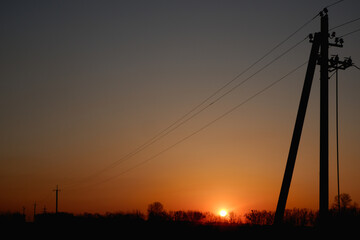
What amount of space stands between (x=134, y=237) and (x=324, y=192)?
19.4m

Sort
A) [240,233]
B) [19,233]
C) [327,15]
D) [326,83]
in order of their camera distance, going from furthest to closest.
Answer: [19,233], [240,233], [327,15], [326,83]

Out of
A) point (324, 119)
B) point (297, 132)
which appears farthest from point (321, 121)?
point (297, 132)

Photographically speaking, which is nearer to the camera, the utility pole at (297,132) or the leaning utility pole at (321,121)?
the leaning utility pole at (321,121)

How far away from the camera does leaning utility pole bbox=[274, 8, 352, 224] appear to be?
16453mm

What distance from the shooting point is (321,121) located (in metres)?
17.3

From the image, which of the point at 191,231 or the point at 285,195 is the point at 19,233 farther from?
the point at 285,195

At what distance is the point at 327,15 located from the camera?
1922 cm

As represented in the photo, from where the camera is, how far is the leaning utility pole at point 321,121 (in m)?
16.5

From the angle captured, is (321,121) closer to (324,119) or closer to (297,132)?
(324,119)

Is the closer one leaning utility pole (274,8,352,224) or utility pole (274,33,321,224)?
leaning utility pole (274,8,352,224)

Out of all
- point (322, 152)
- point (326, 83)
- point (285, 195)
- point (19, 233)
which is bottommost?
point (19, 233)

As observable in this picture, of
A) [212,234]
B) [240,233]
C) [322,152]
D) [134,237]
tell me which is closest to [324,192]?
[322,152]

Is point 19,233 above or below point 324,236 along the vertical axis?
below

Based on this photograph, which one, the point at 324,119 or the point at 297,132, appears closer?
the point at 324,119
